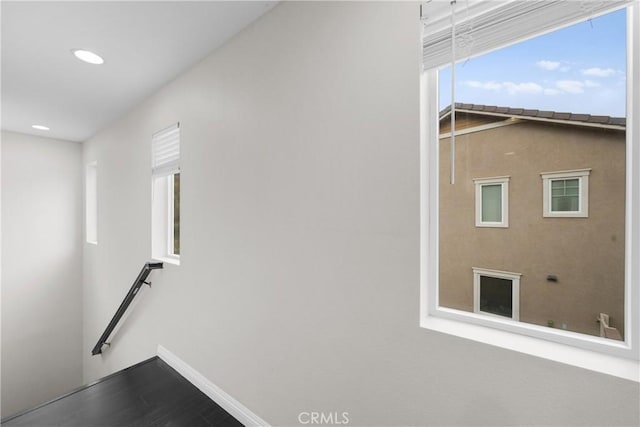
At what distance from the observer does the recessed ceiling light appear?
1985 mm

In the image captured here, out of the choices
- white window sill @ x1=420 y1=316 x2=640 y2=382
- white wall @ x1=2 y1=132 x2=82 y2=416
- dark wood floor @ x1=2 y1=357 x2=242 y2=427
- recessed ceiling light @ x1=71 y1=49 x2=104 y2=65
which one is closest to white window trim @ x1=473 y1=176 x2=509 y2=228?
white window sill @ x1=420 y1=316 x2=640 y2=382

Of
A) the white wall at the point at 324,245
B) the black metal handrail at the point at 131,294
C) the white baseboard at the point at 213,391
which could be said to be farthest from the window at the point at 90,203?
the white wall at the point at 324,245

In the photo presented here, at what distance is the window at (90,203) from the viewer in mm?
4359

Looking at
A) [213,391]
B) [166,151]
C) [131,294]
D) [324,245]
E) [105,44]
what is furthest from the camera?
[131,294]

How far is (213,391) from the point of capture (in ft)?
6.58

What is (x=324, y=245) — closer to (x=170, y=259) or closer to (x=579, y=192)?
(x=579, y=192)

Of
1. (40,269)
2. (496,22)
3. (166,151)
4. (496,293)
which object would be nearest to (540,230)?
(496,293)

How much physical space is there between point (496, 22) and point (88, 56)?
2.67 m

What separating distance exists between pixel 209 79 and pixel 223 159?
676 mm

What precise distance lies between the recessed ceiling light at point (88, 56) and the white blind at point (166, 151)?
656 millimetres

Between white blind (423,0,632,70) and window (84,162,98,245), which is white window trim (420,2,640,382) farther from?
window (84,162,98,245)

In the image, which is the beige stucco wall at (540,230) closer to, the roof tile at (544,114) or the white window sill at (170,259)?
the roof tile at (544,114)

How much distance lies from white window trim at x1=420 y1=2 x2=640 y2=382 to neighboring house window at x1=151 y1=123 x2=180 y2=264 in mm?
2344

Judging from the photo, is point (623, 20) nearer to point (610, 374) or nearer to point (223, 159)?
point (610, 374)
